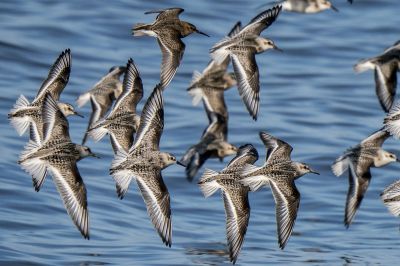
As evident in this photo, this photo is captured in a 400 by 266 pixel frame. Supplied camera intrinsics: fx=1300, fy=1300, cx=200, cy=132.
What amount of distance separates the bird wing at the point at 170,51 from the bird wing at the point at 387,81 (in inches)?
105

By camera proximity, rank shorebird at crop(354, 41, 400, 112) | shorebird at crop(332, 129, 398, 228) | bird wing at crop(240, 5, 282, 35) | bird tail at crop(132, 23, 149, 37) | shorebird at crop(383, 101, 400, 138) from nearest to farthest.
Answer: bird tail at crop(132, 23, 149, 37) < shorebird at crop(383, 101, 400, 138) < bird wing at crop(240, 5, 282, 35) < shorebird at crop(332, 129, 398, 228) < shorebird at crop(354, 41, 400, 112)

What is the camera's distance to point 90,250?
14586 mm

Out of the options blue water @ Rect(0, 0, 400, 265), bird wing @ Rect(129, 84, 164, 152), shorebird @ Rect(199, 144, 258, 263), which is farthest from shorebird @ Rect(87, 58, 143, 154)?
blue water @ Rect(0, 0, 400, 265)

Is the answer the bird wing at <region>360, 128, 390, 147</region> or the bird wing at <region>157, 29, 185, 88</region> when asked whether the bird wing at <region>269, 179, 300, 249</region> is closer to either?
the bird wing at <region>157, 29, 185, 88</region>

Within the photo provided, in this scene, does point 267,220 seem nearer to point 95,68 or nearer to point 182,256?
point 182,256

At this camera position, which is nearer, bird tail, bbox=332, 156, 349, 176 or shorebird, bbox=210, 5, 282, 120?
shorebird, bbox=210, 5, 282, 120

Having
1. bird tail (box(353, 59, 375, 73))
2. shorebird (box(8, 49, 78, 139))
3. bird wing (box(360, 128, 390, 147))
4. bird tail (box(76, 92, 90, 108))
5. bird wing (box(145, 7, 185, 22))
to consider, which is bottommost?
bird wing (box(360, 128, 390, 147))

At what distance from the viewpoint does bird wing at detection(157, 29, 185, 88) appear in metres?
12.4

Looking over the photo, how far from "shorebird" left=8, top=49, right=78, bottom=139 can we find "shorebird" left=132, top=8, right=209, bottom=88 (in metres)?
0.79

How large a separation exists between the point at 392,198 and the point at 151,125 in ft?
8.51

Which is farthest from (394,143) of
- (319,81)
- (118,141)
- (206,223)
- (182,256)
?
(118,141)

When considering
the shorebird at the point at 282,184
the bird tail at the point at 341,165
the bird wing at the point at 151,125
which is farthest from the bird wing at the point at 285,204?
the bird tail at the point at 341,165

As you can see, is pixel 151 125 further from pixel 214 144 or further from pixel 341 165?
pixel 214 144

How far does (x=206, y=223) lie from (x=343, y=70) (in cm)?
810
